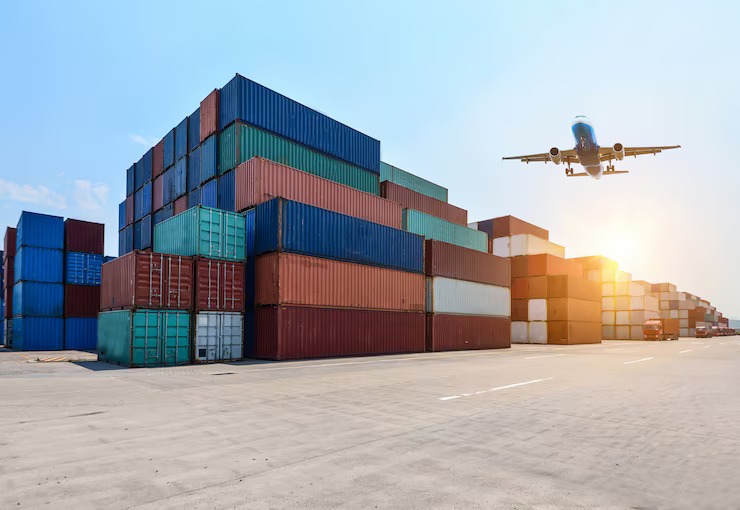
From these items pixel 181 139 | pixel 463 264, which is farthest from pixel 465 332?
pixel 181 139

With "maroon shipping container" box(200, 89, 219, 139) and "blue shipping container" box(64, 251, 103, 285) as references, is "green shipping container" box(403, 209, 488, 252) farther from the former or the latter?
"blue shipping container" box(64, 251, 103, 285)

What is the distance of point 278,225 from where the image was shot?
23156 mm

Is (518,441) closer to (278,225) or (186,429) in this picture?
(186,429)

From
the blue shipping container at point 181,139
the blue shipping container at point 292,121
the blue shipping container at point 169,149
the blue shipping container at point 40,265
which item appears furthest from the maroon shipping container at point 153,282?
the blue shipping container at point 40,265

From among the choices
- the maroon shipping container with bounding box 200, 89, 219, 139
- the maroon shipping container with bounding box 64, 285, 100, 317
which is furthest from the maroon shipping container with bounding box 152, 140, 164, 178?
the maroon shipping container with bounding box 64, 285, 100, 317

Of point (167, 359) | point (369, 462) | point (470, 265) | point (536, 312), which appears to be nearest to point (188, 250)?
point (167, 359)

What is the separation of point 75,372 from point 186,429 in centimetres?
1277

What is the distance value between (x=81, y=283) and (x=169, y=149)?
1313cm

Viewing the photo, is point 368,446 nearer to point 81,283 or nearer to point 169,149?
point 169,149

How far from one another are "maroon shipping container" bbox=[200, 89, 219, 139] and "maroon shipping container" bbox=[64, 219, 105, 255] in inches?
589

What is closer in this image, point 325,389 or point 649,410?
point 649,410

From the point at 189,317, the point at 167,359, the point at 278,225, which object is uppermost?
the point at 278,225

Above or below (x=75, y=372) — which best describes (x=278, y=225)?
above

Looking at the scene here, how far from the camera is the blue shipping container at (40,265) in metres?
35.0
